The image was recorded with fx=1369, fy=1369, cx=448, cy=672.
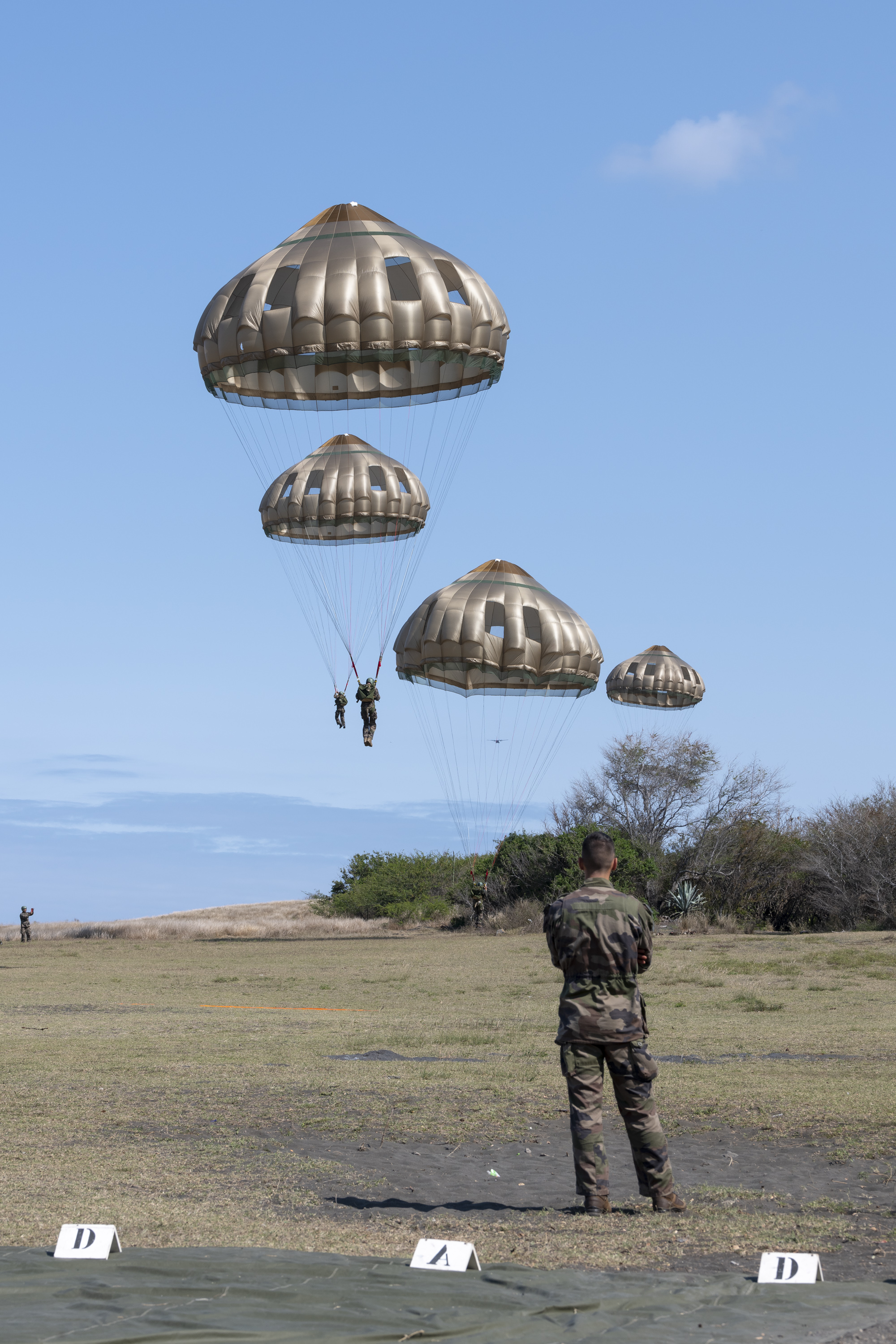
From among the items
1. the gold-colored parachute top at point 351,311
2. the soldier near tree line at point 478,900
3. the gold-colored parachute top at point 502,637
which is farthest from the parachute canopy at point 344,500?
the soldier near tree line at point 478,900

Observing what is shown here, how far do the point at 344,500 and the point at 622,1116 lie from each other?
2403cm

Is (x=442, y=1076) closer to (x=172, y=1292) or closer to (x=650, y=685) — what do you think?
(x=172, y=1292)

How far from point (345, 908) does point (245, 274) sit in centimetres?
3852

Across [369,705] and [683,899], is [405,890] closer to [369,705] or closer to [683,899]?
[683,899]

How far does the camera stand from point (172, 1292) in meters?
5.64

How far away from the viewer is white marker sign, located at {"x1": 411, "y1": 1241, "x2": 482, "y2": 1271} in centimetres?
589

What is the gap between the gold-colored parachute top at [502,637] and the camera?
30.8 metres

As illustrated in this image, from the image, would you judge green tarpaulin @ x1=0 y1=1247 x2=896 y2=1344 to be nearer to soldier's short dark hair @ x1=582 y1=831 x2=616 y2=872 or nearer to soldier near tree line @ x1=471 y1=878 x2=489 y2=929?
soldier's short dark hair @ x1=582 y1=831 x2=616 y2=872

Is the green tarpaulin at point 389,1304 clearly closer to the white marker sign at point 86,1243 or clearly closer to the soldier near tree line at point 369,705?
the white marker sign at point 86,1243

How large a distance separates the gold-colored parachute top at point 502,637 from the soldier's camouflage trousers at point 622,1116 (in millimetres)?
23446

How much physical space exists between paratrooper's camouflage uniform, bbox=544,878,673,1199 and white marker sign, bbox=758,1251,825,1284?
144cm

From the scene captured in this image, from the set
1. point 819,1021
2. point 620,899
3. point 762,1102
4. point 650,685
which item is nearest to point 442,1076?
point 762,1102

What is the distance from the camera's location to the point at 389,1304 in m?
5.46

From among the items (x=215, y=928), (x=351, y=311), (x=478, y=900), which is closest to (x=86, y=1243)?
(x=351, y=311)
